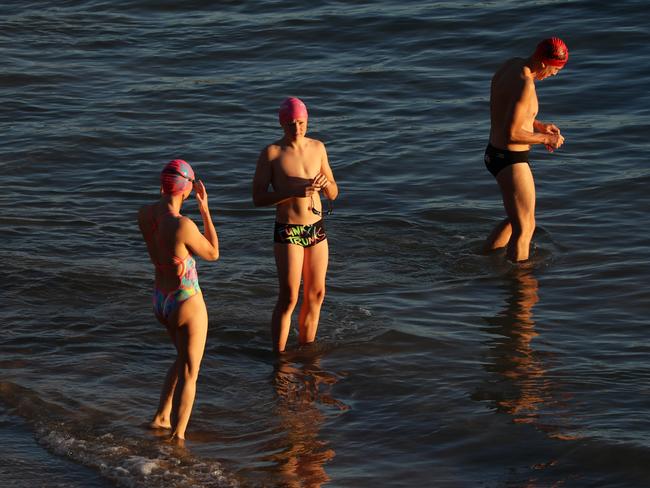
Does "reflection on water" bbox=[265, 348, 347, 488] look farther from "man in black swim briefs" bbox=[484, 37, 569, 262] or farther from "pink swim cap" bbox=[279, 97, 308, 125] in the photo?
"man in black swim briefs" bbox=[484, 37, 569, 262]

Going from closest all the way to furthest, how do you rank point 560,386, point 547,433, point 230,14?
point 547,433 → point 560,386 → point 230,14

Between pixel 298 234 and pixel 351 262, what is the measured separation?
302 centimetres

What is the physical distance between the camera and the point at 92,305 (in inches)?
413

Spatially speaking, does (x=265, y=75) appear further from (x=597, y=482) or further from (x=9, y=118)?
(x=597, y=482)

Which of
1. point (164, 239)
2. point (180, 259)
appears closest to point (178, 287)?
point (180, 259)

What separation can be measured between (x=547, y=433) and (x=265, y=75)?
12.1 meters

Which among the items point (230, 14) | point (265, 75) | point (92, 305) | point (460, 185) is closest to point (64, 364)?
point (92, 305)

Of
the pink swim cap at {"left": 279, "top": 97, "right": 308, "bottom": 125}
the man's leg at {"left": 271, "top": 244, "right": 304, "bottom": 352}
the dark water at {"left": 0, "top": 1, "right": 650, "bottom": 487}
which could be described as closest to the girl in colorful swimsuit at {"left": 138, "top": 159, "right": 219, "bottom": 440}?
the dark water at {"left": 0, "top": 1, "right": 650, "bottom": 487}

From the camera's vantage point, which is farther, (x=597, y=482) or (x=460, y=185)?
(x=460, y=185)

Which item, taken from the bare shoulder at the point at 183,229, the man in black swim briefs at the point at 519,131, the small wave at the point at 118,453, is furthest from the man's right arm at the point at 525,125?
the small wave at the point at 118,453

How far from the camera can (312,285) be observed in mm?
8883

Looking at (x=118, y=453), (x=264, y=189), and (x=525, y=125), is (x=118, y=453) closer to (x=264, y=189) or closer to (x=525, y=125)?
(x=264, y=189)

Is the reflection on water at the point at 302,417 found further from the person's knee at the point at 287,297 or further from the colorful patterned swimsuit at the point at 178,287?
the colorful patterned swimsuit at the point at 178,287

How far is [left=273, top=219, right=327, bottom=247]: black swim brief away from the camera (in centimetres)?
862
